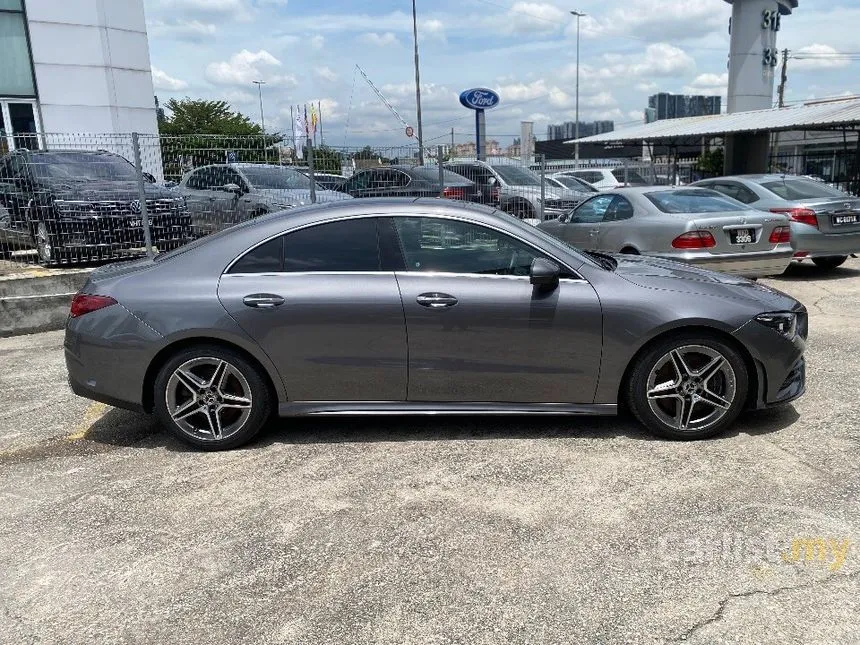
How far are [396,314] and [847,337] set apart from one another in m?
4.81

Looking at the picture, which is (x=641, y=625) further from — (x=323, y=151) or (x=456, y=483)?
(x=323, y=151)

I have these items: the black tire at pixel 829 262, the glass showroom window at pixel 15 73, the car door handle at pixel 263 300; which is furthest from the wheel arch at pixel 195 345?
the glass showroom window at pixel 15 73

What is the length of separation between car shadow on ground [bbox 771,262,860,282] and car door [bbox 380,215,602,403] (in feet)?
23.2

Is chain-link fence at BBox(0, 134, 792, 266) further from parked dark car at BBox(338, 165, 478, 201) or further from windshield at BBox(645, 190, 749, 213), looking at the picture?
windshield at BBox(645, 190, 749, 213)

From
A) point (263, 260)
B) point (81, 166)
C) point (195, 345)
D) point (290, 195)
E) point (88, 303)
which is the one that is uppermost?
point (81, 166)

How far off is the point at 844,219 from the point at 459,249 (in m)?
7.55

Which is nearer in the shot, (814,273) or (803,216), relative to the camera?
(803,216)

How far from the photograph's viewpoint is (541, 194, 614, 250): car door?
28.6 feet

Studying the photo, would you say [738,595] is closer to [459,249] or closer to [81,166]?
[459,249]

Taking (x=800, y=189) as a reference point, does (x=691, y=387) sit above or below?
below

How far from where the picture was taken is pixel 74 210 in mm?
8594

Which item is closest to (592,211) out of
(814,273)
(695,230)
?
(695,230)

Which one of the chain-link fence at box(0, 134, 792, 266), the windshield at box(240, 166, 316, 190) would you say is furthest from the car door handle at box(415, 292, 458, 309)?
the windshield at box(240, 166, 316, 190)

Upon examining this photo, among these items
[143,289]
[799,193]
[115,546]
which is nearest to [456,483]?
[115,546]
